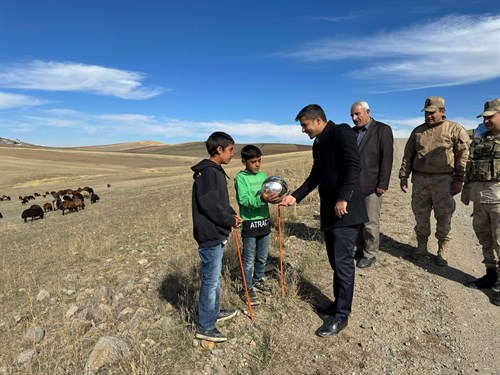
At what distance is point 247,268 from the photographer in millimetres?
4582

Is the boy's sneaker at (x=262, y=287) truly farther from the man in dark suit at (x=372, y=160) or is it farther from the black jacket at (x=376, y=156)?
the black jacket at (x=376, y=156)

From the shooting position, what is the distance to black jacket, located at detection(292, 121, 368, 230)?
11.8 ft

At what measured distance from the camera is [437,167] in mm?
5344

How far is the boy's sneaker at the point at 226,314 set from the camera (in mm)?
4062

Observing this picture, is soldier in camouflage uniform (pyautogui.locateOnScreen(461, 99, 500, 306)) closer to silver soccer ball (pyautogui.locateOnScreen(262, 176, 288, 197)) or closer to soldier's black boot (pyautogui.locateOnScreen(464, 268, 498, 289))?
soldier's black boot (pyautogui.locateOnScreen(464, 268, 498, 289))

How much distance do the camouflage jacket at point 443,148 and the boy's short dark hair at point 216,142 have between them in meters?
3.53

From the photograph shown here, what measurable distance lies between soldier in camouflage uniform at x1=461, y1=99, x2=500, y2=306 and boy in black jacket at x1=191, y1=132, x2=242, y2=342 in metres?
3.44

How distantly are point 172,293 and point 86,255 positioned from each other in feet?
11.3

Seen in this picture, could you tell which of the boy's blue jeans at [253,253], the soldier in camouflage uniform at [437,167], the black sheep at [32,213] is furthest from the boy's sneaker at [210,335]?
the black sheep at [32,213]

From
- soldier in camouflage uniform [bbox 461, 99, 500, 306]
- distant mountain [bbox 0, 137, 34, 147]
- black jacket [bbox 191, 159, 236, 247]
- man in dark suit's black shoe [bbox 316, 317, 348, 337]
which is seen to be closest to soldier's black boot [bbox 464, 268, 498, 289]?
soldier in camouflage uniform [bbox 461, 99, 500, 306]

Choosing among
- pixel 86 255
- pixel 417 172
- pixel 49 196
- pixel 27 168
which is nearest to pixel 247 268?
pixel 417 172

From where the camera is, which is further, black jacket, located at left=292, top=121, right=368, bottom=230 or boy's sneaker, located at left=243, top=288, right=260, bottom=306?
boy's sneaker, located at left=243, top=288, right=260, bottom=306

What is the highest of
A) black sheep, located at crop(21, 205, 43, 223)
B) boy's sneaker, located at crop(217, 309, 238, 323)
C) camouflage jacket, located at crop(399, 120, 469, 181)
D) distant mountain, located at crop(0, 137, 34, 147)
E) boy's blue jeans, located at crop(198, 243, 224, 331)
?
distant mountain, located at crop(0, 137, 34, 147)

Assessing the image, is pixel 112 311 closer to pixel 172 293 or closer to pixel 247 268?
pixel 172 293
